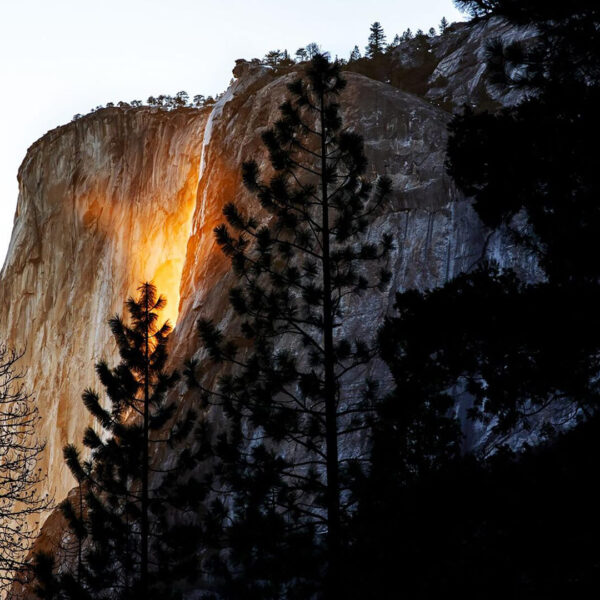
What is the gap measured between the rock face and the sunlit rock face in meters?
0.09

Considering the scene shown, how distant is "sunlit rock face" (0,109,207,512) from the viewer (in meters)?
39.1

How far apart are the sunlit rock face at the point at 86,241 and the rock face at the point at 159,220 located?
9 centimetres

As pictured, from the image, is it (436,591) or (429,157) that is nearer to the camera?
(436,591)

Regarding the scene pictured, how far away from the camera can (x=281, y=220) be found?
12.9 metres

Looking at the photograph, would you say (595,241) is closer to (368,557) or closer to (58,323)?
(368,557)

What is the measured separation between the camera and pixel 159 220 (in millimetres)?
39750

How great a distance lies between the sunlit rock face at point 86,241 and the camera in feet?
128

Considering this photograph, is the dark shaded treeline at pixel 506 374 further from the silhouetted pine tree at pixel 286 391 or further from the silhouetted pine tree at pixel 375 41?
the silhouetted pine tree at pixel 375 41

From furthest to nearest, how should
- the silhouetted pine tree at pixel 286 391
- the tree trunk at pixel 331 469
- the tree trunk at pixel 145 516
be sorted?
the tree trunk at pixel 145 516 < the silhouetted pine tree at pixel 286 391 < the tree trunk at pixel 331 469

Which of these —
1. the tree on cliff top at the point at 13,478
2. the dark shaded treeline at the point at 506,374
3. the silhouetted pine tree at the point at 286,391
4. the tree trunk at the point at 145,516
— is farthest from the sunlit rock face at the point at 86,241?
the dark shaded treeline at the point at 506,374

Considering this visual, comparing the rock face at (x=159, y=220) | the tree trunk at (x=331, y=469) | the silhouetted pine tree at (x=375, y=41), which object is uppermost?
the silhouetted pine tree at (x=375, y=41)

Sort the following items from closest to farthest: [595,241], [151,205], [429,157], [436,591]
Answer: [436,591]
[595,241]
[429,157]
[151,205]

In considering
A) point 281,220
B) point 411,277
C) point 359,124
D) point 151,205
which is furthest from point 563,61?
point 151,205

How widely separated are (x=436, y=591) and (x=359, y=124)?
2259 cm
